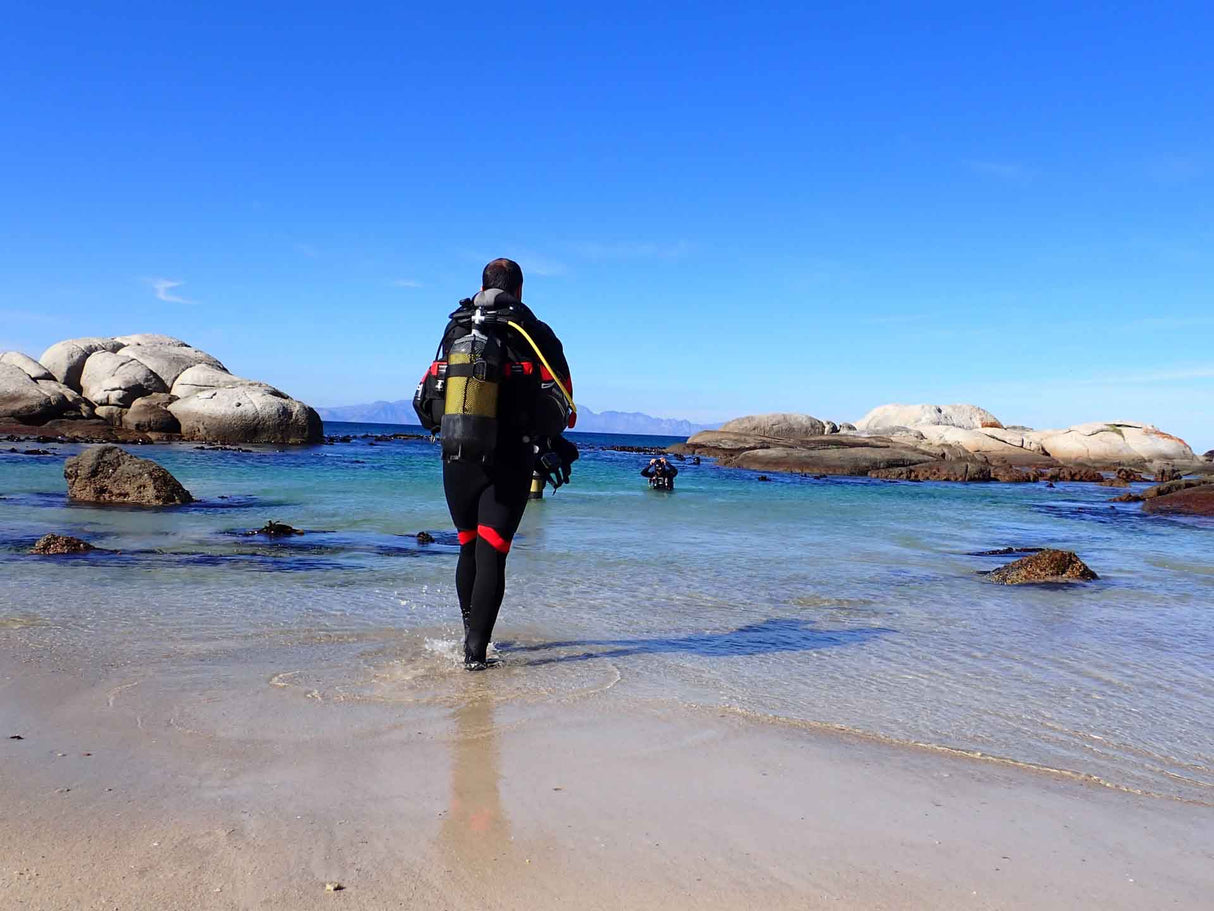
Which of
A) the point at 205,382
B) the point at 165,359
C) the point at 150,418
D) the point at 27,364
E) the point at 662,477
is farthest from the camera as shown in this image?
Result: the point at 165,359

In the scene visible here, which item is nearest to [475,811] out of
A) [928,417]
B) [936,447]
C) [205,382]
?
[205,382]

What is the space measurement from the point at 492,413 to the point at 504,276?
2.80 ft

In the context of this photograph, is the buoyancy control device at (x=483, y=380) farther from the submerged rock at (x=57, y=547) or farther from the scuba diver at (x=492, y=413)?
the submerged rock at (x=57, y=547)

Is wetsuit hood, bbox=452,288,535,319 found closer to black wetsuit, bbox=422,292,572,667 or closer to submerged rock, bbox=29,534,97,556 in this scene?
black wetsuit, bbox=422,292,572,667

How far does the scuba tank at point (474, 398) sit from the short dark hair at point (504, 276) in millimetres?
449

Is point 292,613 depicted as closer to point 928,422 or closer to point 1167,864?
point 1167,864

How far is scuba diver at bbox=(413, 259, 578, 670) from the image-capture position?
15.4ft

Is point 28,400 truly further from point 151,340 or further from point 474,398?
point 474,398

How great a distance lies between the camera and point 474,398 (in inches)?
183

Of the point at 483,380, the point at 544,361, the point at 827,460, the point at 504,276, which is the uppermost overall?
the point at 504,276

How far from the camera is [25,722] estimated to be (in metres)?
3.72

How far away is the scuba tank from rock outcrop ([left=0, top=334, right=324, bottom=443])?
37538 mm

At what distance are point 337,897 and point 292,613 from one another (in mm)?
4219

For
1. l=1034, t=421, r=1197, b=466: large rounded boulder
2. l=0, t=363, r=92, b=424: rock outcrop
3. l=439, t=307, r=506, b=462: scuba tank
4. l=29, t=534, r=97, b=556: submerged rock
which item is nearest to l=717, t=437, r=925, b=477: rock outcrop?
l=1034, t=421, r=1197, b=466: large rounded boulder
